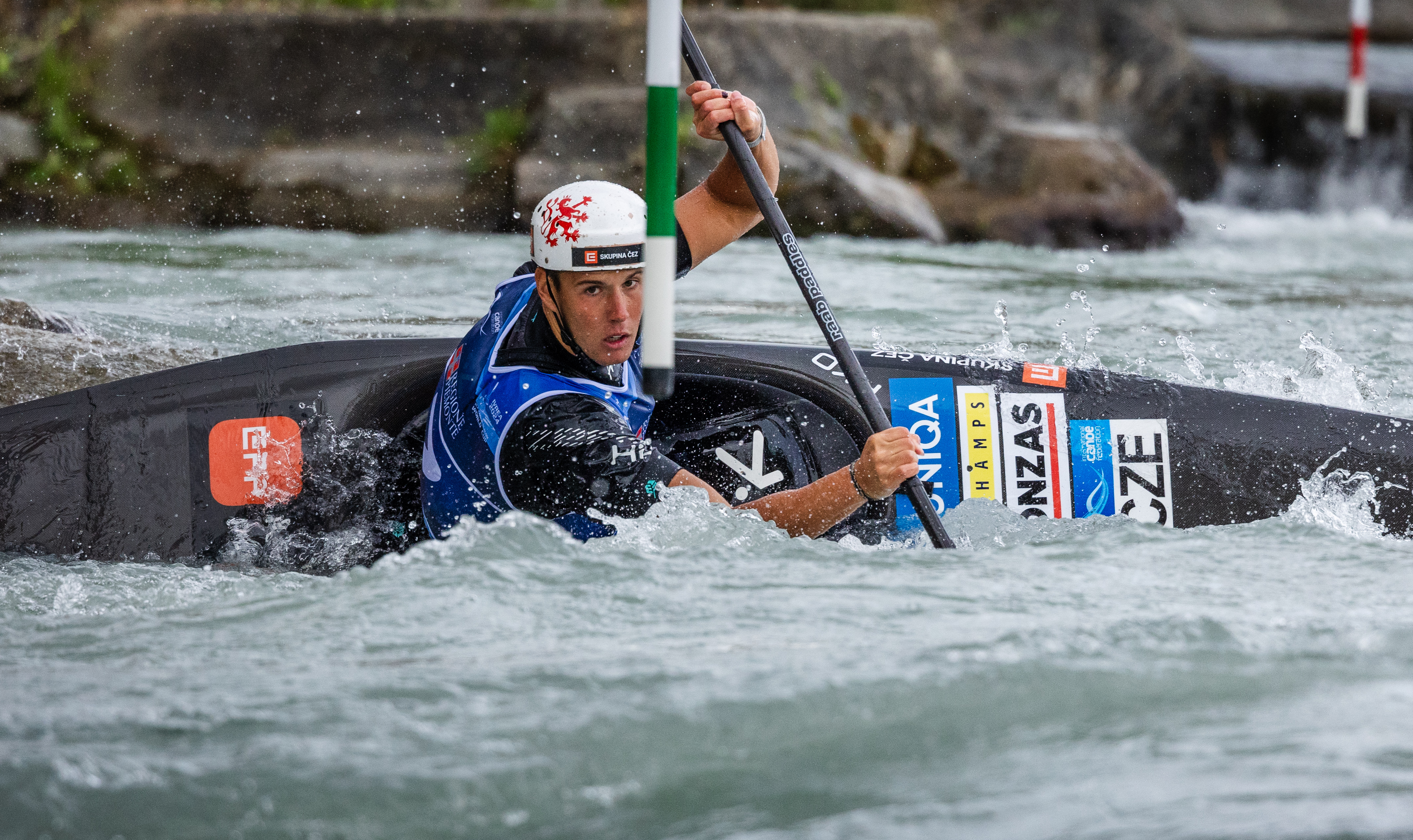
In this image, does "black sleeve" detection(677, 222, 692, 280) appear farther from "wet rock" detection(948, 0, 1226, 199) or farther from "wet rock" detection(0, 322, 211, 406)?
"wet rock" detection(948, 0, 1226, 199)

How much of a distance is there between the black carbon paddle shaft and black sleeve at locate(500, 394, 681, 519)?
55 cm

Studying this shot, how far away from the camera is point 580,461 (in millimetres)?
2836

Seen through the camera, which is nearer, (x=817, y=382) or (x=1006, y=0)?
(x=817, y=382)

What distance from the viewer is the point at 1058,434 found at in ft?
11.6

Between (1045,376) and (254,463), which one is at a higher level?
(1045,376)

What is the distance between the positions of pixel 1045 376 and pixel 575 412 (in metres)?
1.40

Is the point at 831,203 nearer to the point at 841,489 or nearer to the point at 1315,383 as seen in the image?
the point at 1315,383

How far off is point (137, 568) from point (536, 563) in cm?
112

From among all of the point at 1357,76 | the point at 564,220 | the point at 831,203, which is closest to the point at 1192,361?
the point at 564,220

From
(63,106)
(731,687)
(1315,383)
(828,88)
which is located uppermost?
(828,88)

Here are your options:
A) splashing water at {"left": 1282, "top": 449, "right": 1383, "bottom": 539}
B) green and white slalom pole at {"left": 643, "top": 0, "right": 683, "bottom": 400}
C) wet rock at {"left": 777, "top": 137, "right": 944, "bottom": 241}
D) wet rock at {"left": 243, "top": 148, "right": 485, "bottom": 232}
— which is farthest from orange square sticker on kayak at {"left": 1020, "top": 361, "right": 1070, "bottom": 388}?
wet rock at {"left": 243, "top": 148, "right": 485, "bottom": 232}

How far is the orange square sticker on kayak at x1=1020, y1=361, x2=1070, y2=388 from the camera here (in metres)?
3.58

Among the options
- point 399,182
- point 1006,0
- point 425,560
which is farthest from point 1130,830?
point 1006,0

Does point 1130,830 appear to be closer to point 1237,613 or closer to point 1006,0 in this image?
point 1237,613
